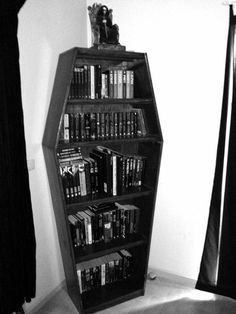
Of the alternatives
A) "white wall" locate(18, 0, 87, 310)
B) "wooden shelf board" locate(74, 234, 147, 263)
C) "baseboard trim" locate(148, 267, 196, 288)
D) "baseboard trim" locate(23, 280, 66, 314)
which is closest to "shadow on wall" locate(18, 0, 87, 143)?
"white wall" locate(18, 0, 87, 310)

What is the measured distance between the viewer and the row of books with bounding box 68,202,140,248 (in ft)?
6.41

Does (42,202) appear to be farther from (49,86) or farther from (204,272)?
(204,272)

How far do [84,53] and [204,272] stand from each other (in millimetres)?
1796

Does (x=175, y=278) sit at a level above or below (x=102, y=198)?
below

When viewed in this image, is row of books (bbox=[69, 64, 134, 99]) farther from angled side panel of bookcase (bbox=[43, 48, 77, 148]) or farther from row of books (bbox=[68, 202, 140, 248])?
row of books (bbox=[68, 202, 140, 248])

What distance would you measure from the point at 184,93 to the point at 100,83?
0.65 metres

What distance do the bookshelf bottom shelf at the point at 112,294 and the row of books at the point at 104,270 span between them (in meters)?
0.04

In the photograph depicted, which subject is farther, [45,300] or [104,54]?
[45,300]

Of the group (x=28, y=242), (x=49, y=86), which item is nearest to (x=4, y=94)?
(x=49, y=86)

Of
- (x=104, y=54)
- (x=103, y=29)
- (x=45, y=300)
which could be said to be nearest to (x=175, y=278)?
(x=45, y=300)

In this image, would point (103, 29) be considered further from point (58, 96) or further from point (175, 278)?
point (175, 278)

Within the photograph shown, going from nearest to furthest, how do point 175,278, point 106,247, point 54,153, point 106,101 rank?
point 54,153
point 106,101
point 106,247
point 175,278

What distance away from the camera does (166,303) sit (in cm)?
213

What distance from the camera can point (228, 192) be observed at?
1959 mm
